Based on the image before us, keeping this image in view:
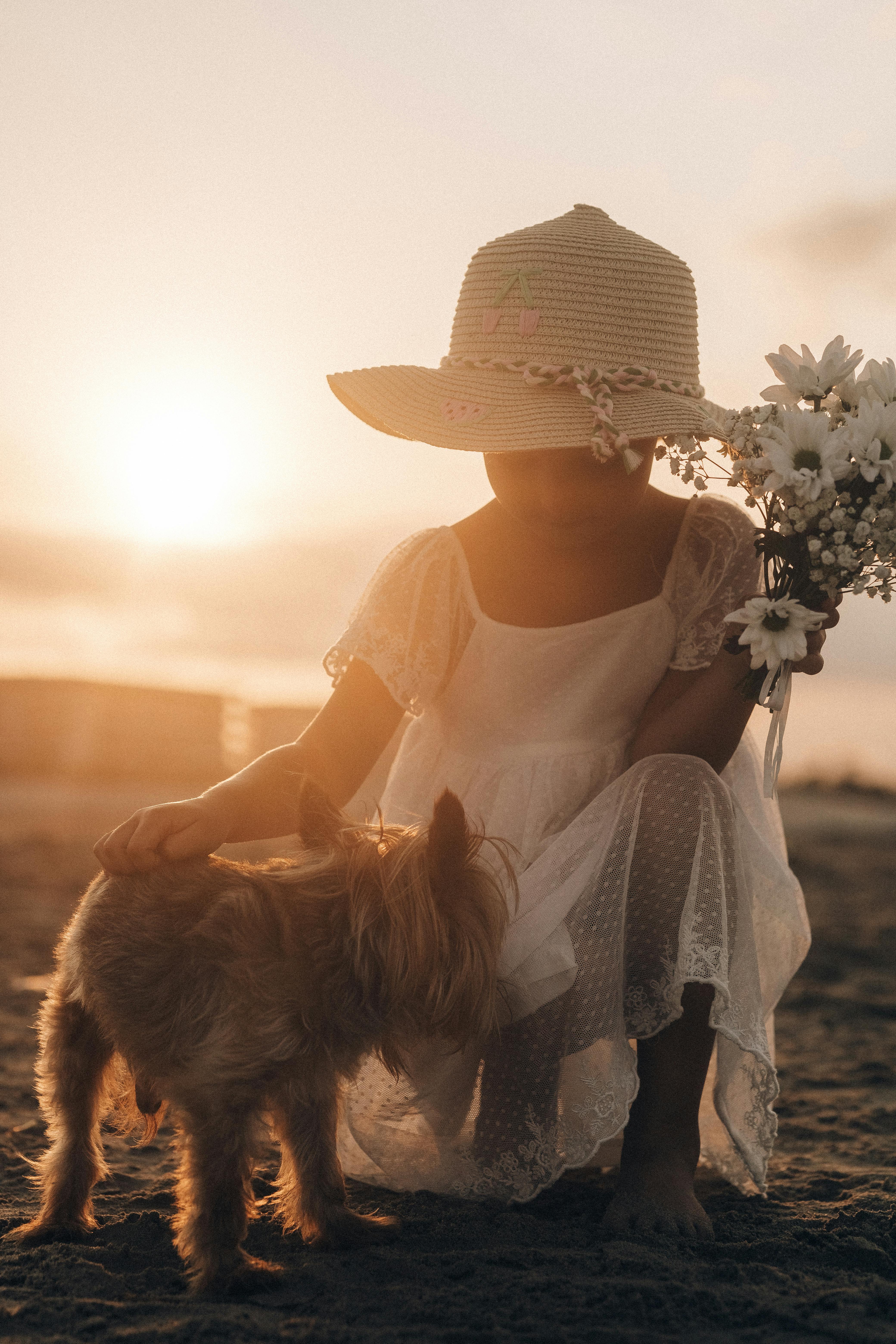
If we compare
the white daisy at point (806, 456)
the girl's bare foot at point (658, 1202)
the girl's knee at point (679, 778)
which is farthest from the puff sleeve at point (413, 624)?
the girl's bare foot at point (658, 1202)

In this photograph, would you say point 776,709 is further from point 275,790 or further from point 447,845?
point 275,790

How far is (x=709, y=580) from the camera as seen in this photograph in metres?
3.62

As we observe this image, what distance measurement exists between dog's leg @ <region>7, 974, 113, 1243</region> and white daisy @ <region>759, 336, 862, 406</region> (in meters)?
2.39

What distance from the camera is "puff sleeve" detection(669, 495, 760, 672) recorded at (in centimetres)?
356

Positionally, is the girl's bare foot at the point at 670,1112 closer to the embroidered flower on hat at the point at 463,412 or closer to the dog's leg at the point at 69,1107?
the dog's leg at the point at 69,1107

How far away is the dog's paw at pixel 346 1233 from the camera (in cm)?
288

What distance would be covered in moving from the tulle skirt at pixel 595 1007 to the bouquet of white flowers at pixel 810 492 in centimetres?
40

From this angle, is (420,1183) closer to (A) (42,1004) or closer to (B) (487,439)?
(A) (42,1004)

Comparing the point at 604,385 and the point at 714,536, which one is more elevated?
the point at 604,385

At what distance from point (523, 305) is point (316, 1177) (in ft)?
8.03

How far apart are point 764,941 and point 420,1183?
132 centimetres

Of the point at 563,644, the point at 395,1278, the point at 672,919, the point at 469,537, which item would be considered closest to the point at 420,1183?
the point at 395,1278

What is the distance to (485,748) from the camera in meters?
3.79

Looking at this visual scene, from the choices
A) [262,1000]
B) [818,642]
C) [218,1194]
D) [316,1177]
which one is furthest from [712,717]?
[218,1194]
